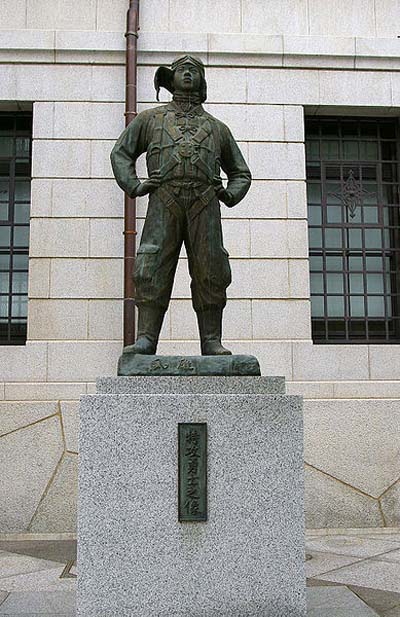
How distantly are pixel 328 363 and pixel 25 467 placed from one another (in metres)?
3.87

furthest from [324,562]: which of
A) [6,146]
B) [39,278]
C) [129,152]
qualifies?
[6,146]

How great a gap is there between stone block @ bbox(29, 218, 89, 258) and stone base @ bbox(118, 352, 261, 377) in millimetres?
3983

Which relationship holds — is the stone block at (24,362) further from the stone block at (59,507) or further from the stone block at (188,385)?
the stone block at (188,385)

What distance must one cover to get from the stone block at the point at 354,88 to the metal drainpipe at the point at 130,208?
2485 mm

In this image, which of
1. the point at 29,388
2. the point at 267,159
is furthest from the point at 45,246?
the point at 267,159

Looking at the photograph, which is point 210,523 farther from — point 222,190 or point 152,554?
point 222,190

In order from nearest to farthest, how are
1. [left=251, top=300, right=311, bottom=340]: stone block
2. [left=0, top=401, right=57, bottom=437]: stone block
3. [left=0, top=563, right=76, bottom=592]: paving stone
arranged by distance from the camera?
[left=0, top=563, right=76, bottom=592]: paving stone
[left=0, top=401, right=57, bottom=437]: stone block
[left=251, top=300, right=311, bottom=340]: stone block

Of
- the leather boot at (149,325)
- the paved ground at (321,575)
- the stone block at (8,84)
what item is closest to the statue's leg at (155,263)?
the leather boot at (149,325)

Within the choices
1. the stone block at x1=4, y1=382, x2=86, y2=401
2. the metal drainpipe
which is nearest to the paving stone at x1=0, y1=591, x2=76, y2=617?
the stone block at x1=4, y1=382, x2=86, y2=401

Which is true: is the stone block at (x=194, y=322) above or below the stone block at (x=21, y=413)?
above

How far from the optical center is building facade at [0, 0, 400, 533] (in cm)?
788

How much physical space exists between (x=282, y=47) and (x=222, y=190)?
4.70m

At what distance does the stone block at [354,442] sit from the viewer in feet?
25.8

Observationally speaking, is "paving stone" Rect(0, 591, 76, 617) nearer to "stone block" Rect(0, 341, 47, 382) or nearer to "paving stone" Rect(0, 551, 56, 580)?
"paving stone" Rect(0, 551, 56, 580)
